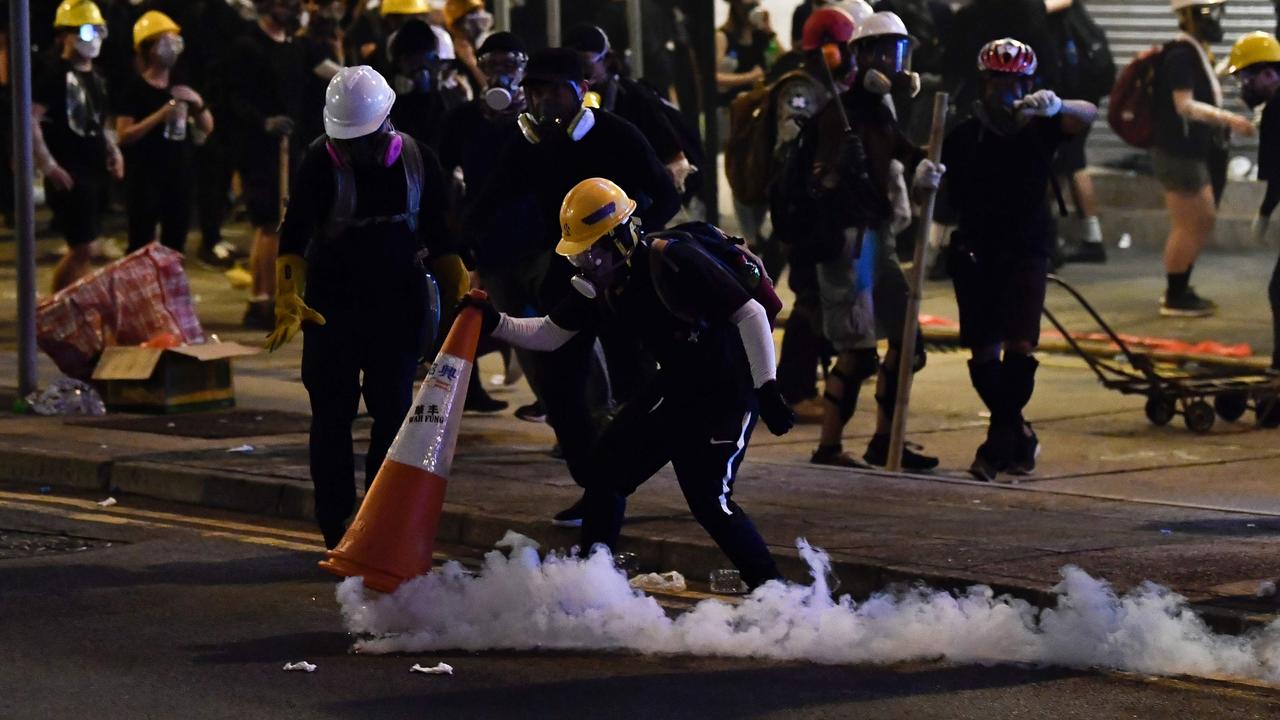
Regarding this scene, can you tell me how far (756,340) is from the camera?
7250 millimetres

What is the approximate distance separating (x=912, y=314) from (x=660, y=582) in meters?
2.35

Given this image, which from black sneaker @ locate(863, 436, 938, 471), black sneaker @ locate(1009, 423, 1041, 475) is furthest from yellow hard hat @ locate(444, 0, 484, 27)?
black sneaker @ locate(1009, 423, 1041, 475)

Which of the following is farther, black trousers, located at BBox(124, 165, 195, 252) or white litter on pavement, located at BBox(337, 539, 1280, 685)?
black trousers, located at BBox(124, 165, 195, 252)

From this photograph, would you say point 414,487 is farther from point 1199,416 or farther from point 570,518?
point 1199,416

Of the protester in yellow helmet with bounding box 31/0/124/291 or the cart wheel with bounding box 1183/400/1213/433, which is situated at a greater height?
the protester in yellow helmet with bounding box 31/0/124/291

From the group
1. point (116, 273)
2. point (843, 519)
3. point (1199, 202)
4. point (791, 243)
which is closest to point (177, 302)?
point (116, 273)

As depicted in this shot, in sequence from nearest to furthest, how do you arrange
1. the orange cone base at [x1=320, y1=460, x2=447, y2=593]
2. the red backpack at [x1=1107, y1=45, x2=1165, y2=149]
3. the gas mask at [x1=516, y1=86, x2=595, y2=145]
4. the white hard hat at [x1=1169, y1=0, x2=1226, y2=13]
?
the orange cone base at [x1=320, y1=460, x2=447, y2=593]
the gas mask at [x1=516, y1=86, x2=595, y2=145]
the white hard hat at [x1=1169, y1=0, x2=1226, y2=13]
the red backpack at [x1=1107, y1=45, x2=1165, y2=149]

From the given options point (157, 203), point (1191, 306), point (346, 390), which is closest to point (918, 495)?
point (346, 390)

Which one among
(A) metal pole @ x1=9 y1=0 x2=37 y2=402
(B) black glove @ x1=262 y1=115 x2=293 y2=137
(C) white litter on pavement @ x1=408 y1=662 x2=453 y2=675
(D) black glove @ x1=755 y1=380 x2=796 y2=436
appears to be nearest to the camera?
(C) white litter on pavement @ x1=408 y1=662 x2=453 y2=675

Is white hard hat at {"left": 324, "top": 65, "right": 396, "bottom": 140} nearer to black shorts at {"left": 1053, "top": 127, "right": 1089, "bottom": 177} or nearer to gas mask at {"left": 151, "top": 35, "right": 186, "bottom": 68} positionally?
gas mask at {"left": 151, "top": 35, "right": 186, "bottom": 68}

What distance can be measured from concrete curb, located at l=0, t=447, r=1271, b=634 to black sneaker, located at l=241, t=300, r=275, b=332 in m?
4.78

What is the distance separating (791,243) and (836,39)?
130 cm

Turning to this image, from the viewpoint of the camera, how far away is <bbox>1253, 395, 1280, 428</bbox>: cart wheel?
37.8ft

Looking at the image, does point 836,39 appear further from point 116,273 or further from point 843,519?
point 116,273
